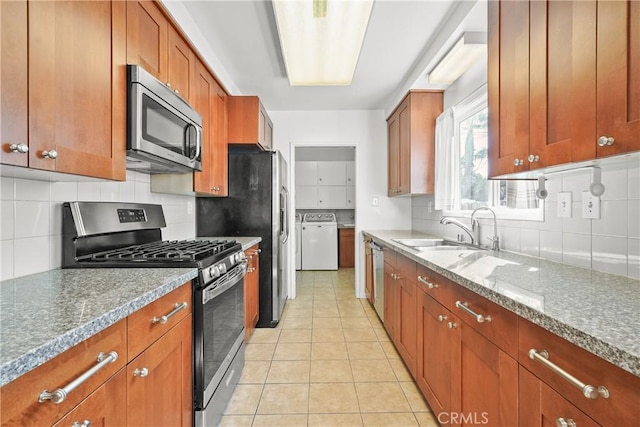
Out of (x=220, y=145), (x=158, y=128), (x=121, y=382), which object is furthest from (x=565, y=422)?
(x=220, y=145)

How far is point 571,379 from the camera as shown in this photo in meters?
0.66

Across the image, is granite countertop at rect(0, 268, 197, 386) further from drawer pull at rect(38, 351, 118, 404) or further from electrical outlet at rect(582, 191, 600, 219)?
electrical outlet at rect(582, 191, 600, 219)

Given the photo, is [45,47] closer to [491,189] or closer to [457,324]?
[457,324]

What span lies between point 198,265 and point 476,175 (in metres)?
2.24

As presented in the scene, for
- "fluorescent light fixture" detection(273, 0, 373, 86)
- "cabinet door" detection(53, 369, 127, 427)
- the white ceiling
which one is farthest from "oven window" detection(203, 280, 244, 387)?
the white ceiling

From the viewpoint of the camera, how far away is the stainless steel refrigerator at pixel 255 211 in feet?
9.17

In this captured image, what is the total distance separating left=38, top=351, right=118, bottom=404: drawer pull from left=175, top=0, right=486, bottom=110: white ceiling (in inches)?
80.8

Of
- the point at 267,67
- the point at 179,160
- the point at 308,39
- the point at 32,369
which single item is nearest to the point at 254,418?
the point at 32,369

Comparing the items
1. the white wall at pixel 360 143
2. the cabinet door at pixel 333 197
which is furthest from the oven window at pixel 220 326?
the cabinet door at pixel 333 197

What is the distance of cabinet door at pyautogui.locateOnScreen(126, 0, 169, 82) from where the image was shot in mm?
1323

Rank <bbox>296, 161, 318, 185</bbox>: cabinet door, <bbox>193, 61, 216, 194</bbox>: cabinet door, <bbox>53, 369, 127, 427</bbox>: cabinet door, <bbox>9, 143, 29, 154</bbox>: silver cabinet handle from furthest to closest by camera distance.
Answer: <bbox>296, 161, 318, 185</bbox>: cabinet door → <bbox>193, 61, 216, 194</bbox>: cabinet door → <bbox>9, 143, 29, 154</bbox>: silver cabinet handle → <bbox>53, 369, 127, 427</bbox>: cabinet door

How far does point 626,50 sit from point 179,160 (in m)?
1.85

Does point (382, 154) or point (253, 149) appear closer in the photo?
point (253, 149)

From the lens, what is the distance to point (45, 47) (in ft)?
2.94
